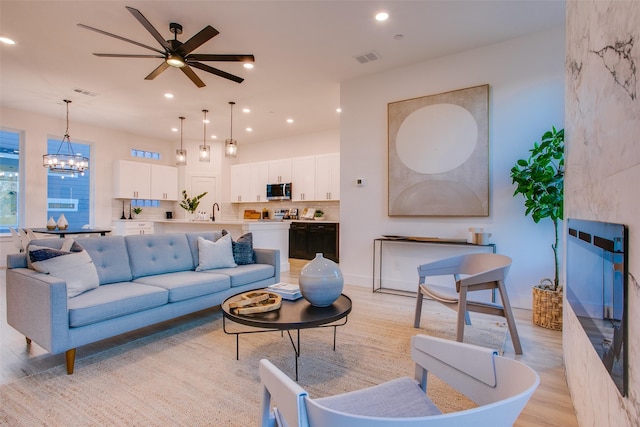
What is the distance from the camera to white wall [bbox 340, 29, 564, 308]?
3.63 m

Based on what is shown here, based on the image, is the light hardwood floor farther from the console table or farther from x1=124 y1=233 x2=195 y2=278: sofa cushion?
the console table

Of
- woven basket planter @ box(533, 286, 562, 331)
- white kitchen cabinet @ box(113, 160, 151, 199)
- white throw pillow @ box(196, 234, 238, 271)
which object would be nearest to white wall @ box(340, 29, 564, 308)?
woven basket planter @ box(533, 286, 562, 331)

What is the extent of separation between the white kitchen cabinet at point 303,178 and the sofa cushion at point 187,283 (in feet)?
15.2

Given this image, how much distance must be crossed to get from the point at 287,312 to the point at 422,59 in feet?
12.4

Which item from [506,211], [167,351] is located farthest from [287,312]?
[506,211]

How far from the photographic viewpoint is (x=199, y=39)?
119 inches

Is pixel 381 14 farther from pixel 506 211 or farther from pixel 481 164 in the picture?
pixel 506 211

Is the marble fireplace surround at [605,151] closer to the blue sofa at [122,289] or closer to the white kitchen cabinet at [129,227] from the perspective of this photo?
the blue sofa at [122,289]

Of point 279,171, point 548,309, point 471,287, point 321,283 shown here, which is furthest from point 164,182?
point 548,309

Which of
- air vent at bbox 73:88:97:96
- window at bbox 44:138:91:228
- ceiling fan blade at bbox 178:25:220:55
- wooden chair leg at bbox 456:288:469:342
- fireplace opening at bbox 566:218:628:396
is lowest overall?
wooden chair leg at bbox 456:288:469:342

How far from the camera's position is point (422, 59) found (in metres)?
4.31

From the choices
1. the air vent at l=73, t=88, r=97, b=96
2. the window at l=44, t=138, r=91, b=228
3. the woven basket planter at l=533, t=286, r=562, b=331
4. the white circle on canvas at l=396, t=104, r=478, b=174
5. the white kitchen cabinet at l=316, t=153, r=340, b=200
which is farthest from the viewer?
the white kitchen cabinet at l=316, t=153, r=340, b=200

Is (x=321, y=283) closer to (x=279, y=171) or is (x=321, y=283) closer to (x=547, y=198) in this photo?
(x=547, y=198)

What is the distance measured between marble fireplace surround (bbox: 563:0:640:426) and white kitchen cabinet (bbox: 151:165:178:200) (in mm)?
8490
